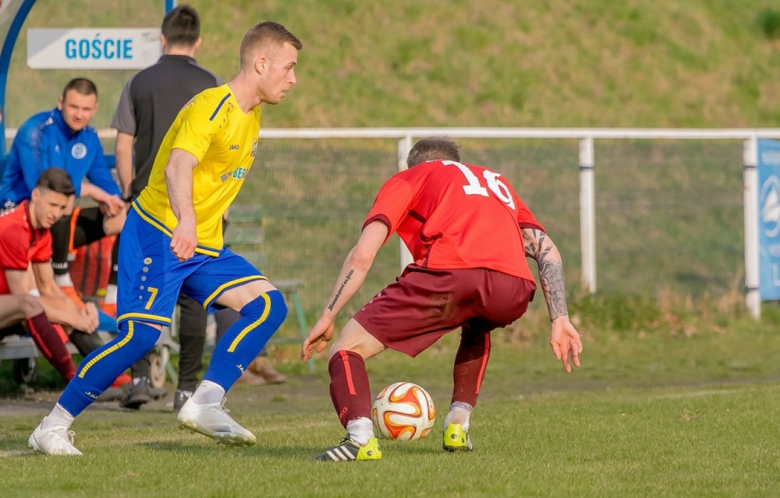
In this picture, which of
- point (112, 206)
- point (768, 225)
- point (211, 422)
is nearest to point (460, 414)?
point (211, 422)

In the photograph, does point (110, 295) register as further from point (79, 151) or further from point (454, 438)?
point (454, 438)

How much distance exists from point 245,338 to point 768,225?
9.46m

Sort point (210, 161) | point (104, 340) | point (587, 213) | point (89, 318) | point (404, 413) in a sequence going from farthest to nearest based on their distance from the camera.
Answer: point (587, 213), point (104, 340), point (89, 318), point (404, 413), point (210, 161)

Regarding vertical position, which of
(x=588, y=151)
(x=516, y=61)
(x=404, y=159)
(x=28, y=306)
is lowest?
(x=28, y=306)

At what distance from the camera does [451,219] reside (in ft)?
17.7

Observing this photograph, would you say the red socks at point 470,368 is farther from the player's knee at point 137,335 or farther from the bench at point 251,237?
the bench at point 251,237

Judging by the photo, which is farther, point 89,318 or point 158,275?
point 89,318

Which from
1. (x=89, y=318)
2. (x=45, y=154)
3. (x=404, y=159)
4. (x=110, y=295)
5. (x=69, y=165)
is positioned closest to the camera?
(x=89, y=318)

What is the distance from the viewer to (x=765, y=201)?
13797mm

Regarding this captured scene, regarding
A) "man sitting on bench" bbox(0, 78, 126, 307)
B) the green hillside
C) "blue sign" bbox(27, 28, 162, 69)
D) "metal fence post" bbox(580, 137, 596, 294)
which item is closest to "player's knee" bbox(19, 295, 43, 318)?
"man sitting on bench" bbox(0, 78, 126, 307)

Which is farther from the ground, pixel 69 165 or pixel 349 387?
pixel 69 165

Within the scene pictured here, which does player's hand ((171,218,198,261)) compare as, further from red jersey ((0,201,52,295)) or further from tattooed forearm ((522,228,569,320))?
red jersey ((0,201,52,295))

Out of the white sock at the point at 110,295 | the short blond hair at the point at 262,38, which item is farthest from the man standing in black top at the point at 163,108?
the short blond hair at the point at 262,38

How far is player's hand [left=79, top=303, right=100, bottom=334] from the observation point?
8.90 metres
